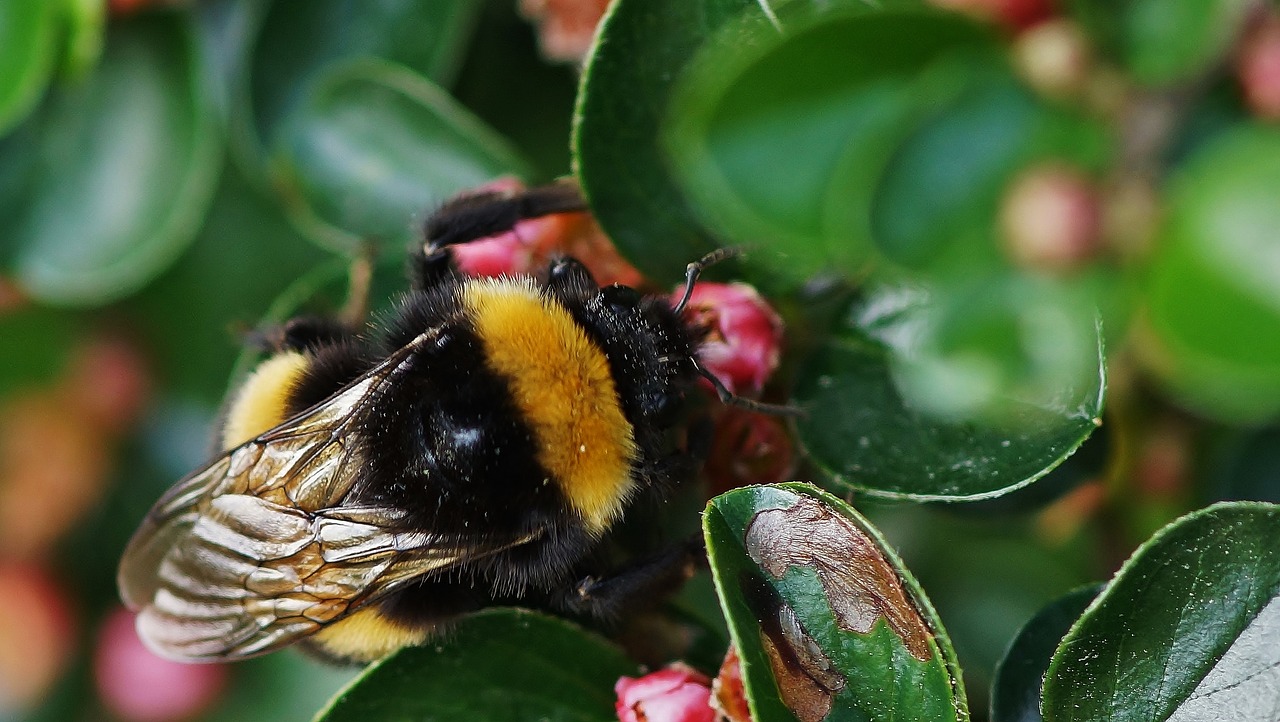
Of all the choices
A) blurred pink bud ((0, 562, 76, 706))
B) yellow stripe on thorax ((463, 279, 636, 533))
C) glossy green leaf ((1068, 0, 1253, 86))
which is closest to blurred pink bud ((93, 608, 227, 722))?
blurred pink bud ((0, 562, 76, 706))

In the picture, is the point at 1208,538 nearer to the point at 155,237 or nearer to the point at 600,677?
the point at 600,677

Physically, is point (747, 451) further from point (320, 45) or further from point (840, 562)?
point (320, 45)

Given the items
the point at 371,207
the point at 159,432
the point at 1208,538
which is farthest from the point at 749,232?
the point at 159,432

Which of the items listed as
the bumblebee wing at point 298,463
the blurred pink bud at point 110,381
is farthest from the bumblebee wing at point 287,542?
the blurred pink bud at point 110,381

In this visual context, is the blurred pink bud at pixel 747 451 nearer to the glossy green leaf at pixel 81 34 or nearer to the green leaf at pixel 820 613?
the green leaf at pixel 820 613

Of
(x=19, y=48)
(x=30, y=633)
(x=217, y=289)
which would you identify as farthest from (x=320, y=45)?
(x=30, y=633)
